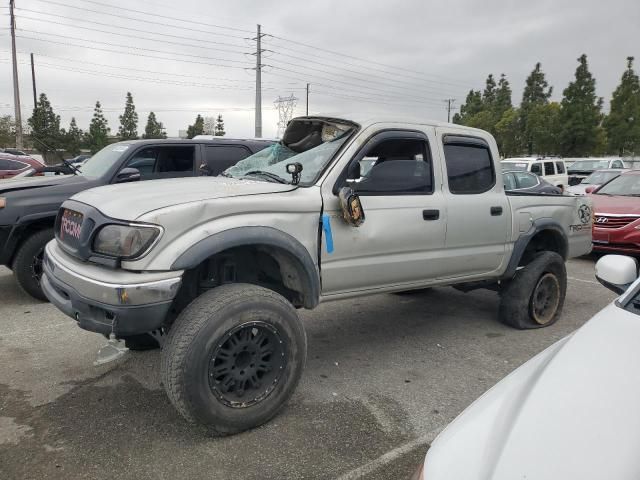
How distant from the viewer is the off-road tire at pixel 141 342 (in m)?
3.41

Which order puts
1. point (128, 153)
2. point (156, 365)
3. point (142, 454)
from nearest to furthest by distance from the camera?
point (142, 454)
point (156, 365)
point (128, 153)

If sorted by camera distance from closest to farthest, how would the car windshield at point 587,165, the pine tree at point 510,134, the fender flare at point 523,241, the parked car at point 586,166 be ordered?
the fender flare at point 523,241, the parked car at point 586,166, the car windshield at point 587,165, the pine tree at point 510,134

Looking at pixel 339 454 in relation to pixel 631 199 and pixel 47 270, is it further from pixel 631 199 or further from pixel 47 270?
pixel 631 199

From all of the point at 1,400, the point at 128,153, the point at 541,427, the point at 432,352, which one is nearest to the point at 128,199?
the point at 1,400

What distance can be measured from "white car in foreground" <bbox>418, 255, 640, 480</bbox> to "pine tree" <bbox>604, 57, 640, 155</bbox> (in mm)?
35748

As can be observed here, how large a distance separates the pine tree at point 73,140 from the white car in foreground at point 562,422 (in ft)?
174

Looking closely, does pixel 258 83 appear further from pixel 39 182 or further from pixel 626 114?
pixel 39 182

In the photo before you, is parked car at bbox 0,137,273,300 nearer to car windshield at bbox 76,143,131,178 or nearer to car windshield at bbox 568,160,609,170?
car windshield at bbox 76,143,131,178

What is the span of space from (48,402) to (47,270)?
2.89 feet

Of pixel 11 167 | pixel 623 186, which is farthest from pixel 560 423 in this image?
pixel 11 167

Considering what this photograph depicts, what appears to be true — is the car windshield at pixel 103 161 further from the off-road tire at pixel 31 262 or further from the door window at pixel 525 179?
the door window at pixel 525 179

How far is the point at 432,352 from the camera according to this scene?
4.28 metres

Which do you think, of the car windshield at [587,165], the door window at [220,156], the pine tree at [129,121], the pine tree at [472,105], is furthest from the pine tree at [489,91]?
the door window at [220,156]

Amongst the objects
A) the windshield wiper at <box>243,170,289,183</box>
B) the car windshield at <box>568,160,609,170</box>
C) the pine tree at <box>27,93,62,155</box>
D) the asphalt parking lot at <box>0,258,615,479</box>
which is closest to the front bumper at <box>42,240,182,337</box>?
the asphalt parking lot at <box>0,258,615,479</box>
